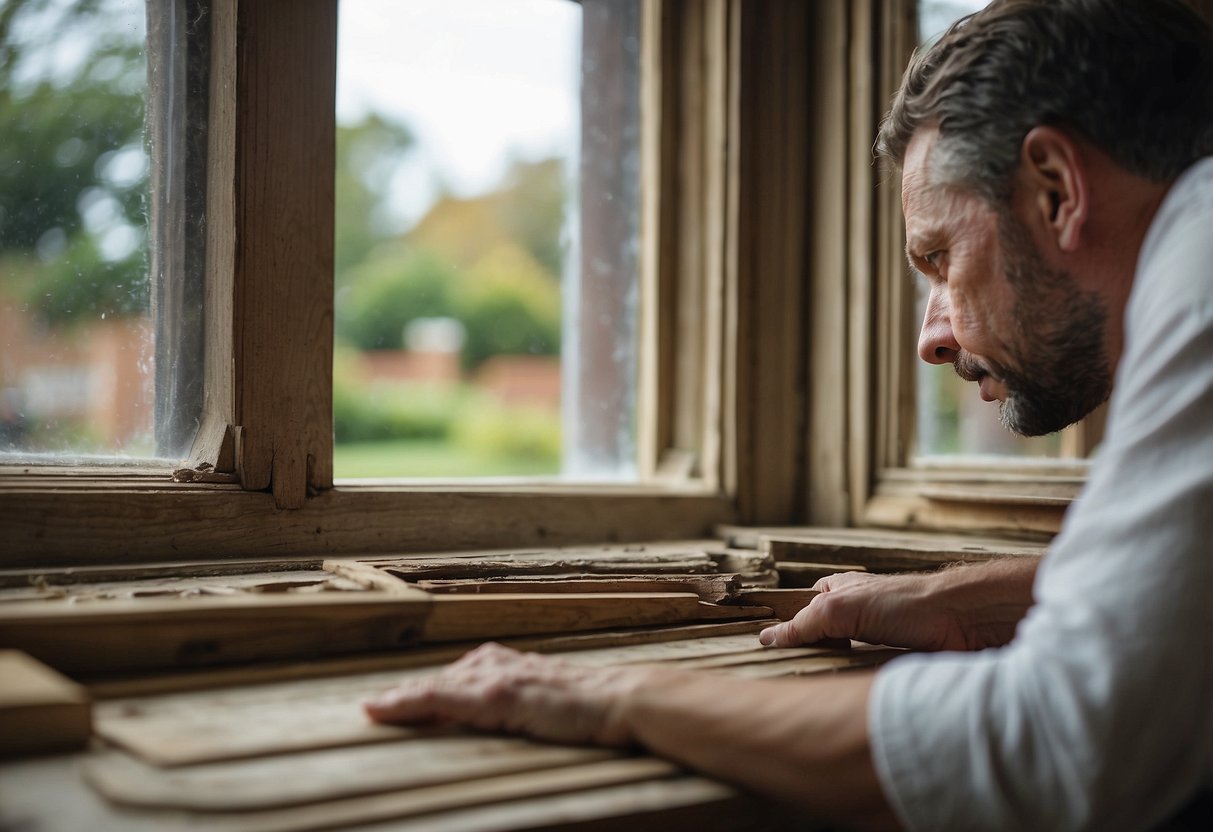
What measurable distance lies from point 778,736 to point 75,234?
1.45 metres

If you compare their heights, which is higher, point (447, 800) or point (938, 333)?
point (938, 333)

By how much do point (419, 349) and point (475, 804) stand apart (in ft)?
40.8

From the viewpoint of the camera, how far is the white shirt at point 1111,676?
90 centimetres

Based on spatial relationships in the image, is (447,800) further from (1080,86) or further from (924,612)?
(1080,86)

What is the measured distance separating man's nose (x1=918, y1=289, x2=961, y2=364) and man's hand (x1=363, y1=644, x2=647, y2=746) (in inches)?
30.9

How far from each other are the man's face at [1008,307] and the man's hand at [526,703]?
2.26 ft

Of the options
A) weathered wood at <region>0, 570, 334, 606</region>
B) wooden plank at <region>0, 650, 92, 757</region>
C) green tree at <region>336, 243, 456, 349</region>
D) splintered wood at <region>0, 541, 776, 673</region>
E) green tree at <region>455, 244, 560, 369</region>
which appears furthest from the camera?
green tree at <region>455, 244, 560, 369</region>

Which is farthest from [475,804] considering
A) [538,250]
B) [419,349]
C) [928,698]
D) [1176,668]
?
[419,349]

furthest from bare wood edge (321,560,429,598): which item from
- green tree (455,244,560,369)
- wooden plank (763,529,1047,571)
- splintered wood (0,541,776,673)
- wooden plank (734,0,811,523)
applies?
green tree (455,244,560,369)

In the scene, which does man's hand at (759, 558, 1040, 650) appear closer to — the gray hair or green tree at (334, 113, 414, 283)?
the gray hair

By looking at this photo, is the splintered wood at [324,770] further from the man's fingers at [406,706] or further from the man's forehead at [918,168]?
the man's forehead at [918,168]

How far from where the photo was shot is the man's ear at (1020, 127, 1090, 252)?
1196mm

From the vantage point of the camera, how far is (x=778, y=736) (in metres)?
0.98

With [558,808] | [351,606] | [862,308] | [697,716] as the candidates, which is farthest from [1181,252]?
[862,308]
